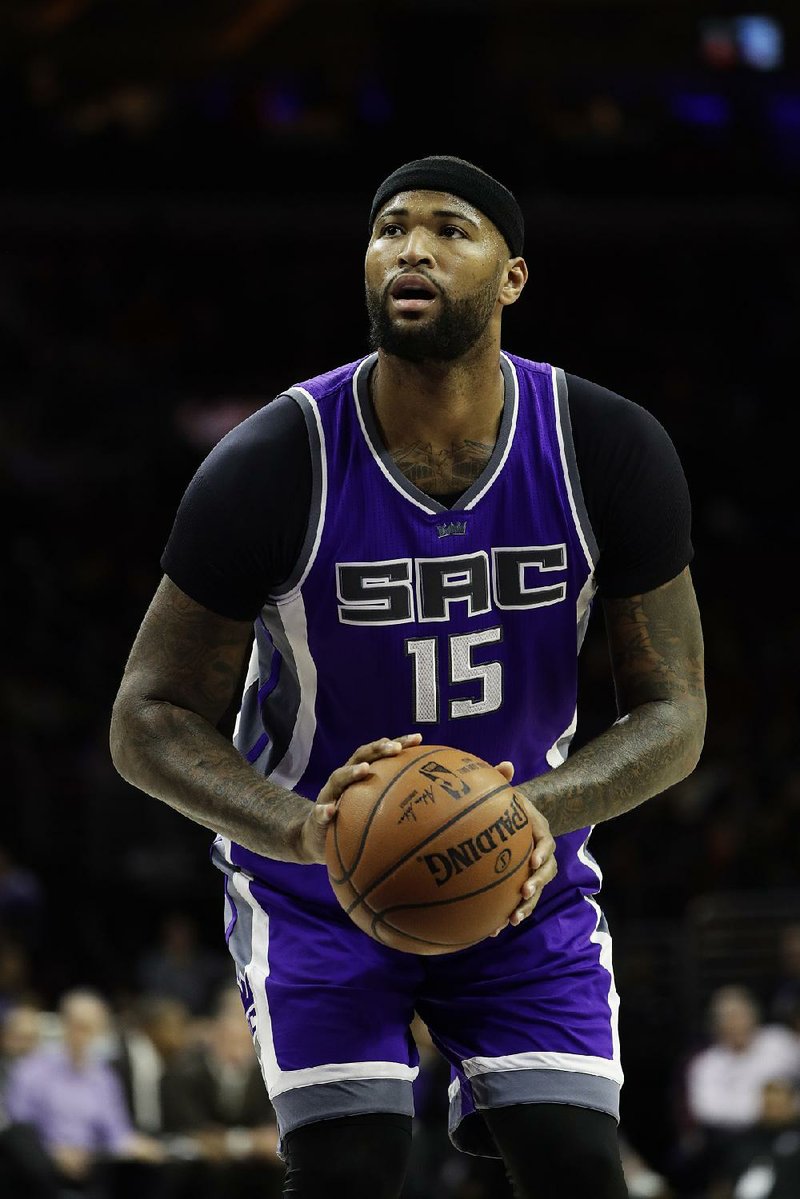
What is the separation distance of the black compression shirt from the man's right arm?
0.06 metres

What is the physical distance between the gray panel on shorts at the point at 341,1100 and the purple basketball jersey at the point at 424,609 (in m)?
0.36

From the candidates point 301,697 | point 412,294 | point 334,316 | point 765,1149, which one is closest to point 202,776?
point 301,697

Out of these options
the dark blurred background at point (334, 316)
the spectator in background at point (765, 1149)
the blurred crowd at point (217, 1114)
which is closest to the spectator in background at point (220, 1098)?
the blurred crowd at point (217, 1114)

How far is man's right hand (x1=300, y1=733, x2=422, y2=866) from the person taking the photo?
10.5 feet

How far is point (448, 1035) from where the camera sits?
3648 mm

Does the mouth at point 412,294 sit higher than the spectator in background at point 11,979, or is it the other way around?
the mouth at point 412,294

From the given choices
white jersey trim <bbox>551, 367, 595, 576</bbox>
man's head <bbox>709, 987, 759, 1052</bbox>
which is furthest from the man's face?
man's head <bbox>709, 987, 759, 1052</bbox>

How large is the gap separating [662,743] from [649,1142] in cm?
726

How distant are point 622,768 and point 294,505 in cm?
84

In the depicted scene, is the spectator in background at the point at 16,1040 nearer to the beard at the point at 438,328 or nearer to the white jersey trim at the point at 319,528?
the white jersey trim at the point at 319,528

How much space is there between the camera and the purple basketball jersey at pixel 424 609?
11.7 feet

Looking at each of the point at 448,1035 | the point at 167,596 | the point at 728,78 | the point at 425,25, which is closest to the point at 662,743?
the point at 448,1035

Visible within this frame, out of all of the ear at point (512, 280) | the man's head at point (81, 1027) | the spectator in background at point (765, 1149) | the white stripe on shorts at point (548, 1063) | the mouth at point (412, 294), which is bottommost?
the spectator in background at point (765, 1149)

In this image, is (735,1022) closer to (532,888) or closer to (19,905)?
(19,905)
